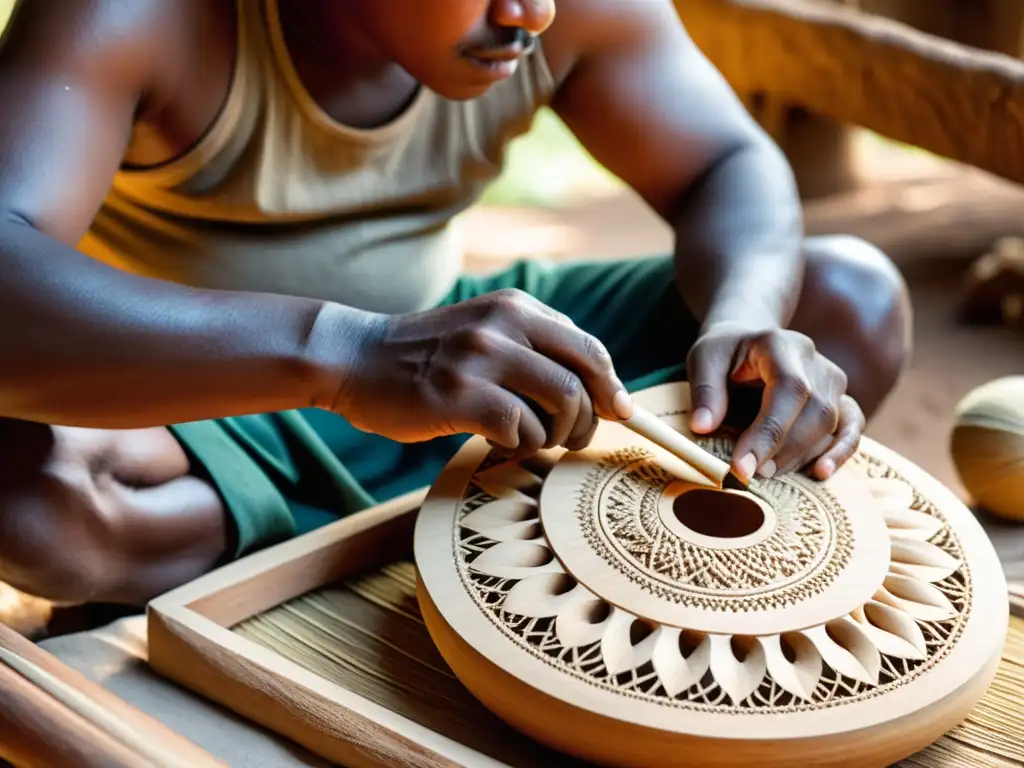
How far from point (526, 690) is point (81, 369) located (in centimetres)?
51

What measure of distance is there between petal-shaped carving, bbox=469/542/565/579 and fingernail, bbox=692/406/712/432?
217mm

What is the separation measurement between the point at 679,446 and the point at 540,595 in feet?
0.67

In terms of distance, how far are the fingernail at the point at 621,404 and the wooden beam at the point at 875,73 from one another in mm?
1454

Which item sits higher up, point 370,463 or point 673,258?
point 673,258

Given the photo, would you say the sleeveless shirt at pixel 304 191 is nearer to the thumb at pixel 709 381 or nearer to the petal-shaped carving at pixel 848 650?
the thumb at pixel 709 381

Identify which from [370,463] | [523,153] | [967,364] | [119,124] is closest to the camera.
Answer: [119,124]

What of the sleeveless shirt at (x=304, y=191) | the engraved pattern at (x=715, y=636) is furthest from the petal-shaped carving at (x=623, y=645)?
the sleeveless shirt at (x=304, y=191)

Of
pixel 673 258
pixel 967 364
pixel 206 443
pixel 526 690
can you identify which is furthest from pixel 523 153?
pixel 526 690

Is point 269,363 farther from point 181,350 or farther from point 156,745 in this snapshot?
point 156,745

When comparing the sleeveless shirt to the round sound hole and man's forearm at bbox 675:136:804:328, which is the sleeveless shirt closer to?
man's forearm at bbox 675:136:804:328

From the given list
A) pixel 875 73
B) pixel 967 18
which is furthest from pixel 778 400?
pixel 967 18

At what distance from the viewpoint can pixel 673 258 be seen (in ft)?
5.17

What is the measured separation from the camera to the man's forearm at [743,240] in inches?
53.1

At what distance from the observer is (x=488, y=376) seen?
40.9 inches
